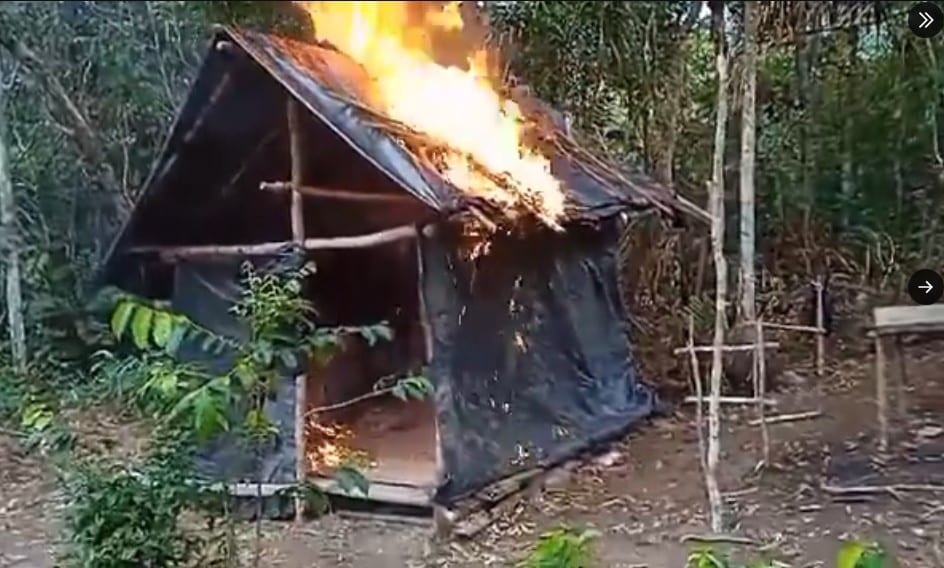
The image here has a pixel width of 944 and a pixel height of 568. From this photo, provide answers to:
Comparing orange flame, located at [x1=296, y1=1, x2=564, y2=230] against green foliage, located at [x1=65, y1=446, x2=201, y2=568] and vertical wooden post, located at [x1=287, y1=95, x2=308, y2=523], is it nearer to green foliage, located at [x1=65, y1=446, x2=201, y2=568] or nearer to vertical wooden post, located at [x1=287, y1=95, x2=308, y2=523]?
vertical wooden post, located at [x1=287, y1=95, x2=308, y2=523]

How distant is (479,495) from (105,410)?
140 centimetres

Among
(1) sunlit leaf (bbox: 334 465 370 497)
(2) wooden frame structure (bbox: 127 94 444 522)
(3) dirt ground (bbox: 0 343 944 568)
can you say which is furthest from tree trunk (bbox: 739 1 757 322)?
(1) sunlit leaf (bbox: 334 465 370 497)

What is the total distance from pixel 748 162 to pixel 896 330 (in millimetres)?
828

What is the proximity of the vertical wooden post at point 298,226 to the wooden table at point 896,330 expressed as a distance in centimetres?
207

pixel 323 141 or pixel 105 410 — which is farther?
pixel 323 141

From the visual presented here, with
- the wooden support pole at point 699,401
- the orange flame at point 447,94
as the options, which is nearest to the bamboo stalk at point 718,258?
the wooden support pole at point 699,401

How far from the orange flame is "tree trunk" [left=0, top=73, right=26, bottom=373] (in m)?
1.86

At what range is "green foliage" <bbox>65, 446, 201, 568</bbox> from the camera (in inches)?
136

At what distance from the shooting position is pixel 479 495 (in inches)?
180

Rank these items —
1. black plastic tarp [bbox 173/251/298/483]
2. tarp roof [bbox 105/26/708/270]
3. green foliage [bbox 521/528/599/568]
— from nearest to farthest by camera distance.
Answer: green foliage [bbox 521/528/599/568] → tarp roof [bbox 105/26/708/270] → black plastic tarp [bbox 173/251/298/483]

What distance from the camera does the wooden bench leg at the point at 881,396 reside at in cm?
398

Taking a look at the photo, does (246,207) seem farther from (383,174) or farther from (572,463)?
(572,463)

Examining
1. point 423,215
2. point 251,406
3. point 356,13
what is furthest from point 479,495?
point 356,13

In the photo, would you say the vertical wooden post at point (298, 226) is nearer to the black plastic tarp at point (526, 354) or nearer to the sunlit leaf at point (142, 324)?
the black plastic tarp at point (526, 354)
